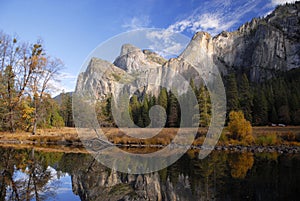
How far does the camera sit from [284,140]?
2178 cm

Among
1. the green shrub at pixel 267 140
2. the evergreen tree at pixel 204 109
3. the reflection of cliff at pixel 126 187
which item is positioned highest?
the evergreen tree at pixel 204 109

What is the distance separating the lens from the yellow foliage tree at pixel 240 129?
21.5m

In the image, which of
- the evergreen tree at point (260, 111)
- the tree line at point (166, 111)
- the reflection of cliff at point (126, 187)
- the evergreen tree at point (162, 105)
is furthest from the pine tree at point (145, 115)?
the reflection of cliff at point (126, 187)

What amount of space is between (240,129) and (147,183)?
51.2 feet

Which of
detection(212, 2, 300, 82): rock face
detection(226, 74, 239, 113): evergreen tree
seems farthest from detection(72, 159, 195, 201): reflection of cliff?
detection(212, 2, 300, 82): rock face

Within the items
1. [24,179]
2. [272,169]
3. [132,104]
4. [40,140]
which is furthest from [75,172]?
[132,104]

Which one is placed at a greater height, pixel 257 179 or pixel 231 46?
pixel 231 46

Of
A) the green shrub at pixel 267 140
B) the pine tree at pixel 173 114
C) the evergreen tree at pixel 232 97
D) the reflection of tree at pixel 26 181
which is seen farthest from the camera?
the pine tree at pixel 173 114

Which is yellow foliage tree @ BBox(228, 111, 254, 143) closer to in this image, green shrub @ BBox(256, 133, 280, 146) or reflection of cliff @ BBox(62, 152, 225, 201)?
green shrub @ BBox(256, 133, 280, 146)

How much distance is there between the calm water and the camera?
6.59m

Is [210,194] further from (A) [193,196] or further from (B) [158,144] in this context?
(B) [158,144]

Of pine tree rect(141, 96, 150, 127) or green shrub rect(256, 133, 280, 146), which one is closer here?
green shrub rect(256, 133, 280, 146)

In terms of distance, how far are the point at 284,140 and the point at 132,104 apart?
3485 centimetres

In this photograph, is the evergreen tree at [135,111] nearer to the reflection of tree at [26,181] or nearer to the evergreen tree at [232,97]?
the evergreen tree at [232,97]
